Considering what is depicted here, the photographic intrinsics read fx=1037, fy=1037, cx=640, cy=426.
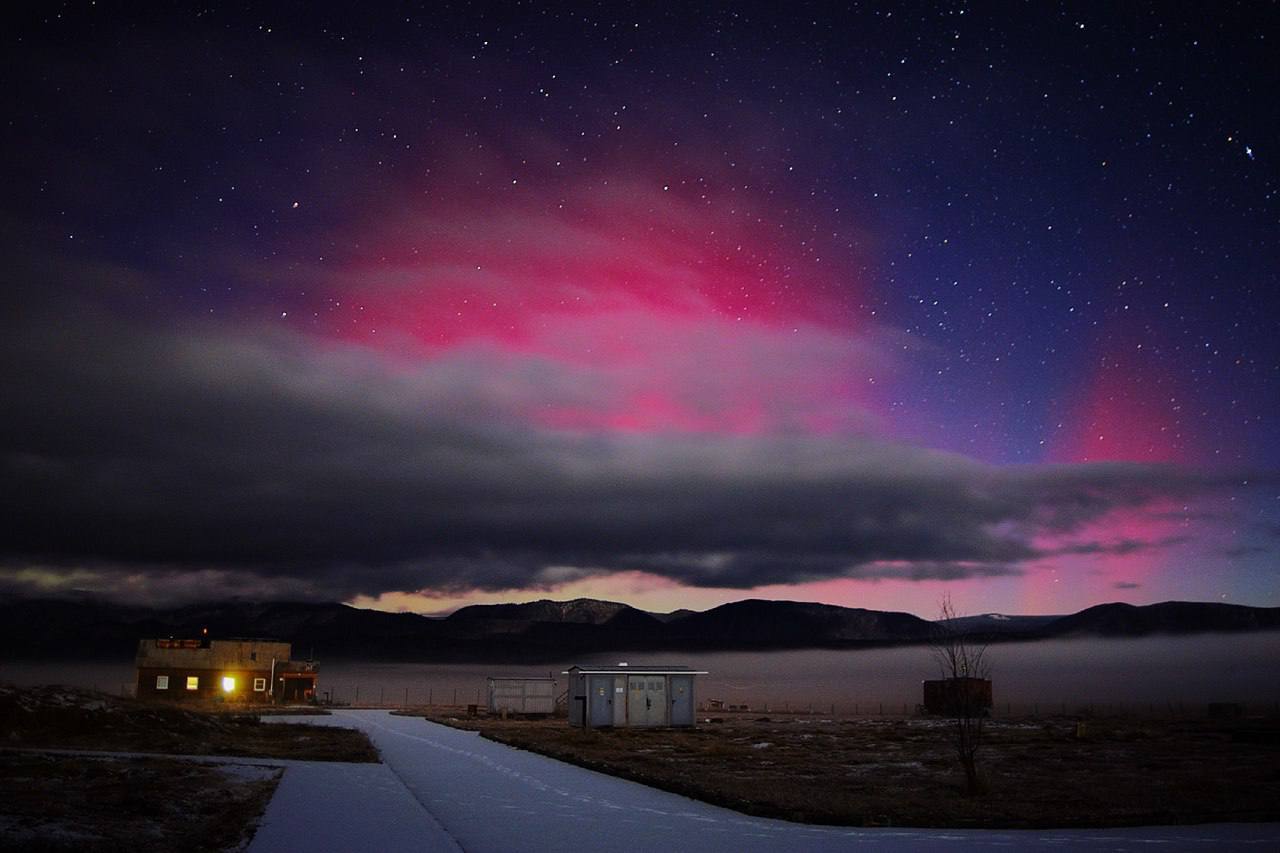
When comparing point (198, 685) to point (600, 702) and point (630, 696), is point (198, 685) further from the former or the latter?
point (630, 696)

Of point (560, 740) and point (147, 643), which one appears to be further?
point (147, 643)

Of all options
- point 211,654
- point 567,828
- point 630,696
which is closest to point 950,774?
point 567,828

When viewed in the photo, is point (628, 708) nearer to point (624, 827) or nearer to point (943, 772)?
point (943, 772)

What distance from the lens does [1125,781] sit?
29094 mm

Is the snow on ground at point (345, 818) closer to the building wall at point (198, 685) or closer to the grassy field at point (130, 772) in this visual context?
the grassy field at point (130, 772)

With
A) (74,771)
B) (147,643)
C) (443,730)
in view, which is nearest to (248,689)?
(147,643)

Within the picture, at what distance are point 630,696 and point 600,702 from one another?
76.4 inches

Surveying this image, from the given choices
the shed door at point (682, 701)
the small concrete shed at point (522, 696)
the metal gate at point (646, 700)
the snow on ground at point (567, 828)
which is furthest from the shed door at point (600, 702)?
the snow on ground at point (567, 828)

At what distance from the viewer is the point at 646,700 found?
6300cm

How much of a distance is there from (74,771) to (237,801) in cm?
744

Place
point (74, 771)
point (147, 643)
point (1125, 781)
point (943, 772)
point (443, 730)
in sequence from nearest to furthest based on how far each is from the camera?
point (74, 771) < point (1125, 781) < point (943, 772) < point (443, 730) < point (147, 643)

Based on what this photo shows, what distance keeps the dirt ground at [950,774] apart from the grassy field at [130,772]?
980 centimetres

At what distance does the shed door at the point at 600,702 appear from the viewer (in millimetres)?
61562

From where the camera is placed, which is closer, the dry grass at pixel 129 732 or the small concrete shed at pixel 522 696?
the dry grass at pixel 129 732
